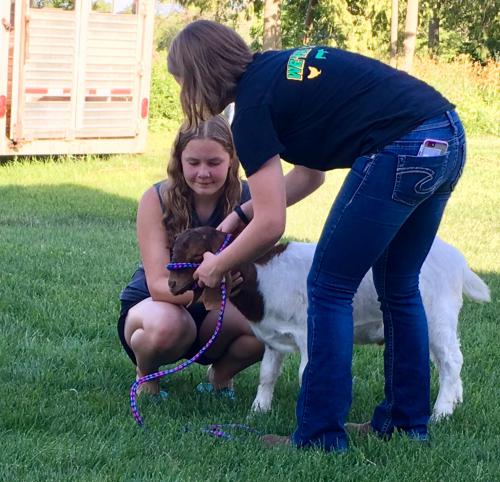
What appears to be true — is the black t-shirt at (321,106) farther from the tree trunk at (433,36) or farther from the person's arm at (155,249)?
the tree trunk at (433,36)

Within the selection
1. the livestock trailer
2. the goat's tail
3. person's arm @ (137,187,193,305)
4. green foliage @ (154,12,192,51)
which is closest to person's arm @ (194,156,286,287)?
person's arm @ (137,187,193,305)

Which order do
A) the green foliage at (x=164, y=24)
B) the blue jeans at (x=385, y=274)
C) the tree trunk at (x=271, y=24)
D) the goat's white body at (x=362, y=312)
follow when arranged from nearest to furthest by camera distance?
the blue jeans at (x=385, y=274), the goat's white body at (x=362, y=312), the tree trunk at (x=271, y=24), the green foliage at (x=164, y=24)

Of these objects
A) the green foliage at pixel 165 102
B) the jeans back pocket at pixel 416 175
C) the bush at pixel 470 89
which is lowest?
the green foliage at pixel 165 102

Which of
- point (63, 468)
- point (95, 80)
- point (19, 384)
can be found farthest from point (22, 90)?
point (63, 468)

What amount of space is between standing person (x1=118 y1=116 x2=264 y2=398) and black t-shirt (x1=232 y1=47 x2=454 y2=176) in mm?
977

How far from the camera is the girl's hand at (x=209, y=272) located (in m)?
3.47

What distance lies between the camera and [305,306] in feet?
13.8

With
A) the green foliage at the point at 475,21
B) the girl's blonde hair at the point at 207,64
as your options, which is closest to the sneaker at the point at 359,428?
the girl's blonde hair at the point at 207,64

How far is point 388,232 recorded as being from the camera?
3330mm

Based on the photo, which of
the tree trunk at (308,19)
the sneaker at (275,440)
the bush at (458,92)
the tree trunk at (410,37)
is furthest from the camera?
the tree trunk at (308,19)

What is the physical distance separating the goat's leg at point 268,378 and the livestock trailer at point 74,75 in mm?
9314

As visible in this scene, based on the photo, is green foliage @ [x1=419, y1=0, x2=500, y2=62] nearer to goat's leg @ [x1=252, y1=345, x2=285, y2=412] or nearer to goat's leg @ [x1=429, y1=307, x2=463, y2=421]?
goat's leg @ [x1=429, y1=307, x2=463, y2=421]

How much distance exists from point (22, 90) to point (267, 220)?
1063 centimetres

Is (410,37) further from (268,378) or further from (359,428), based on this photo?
(359,428)
